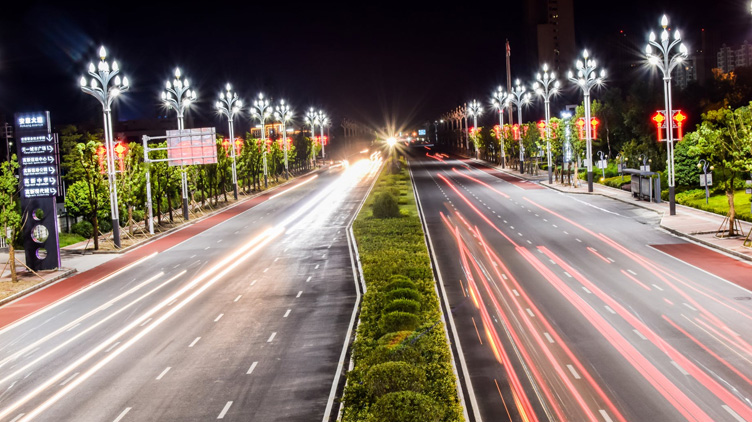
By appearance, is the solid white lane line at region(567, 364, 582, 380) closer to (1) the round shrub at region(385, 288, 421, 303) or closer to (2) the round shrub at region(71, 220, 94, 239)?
(1) the round shrub at region(385, 288, 421, 303)

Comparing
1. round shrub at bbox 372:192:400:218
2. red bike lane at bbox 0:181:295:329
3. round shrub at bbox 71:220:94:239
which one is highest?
round shrub at bbox 372:192:400:218

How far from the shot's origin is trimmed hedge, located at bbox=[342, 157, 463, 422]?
50.8 feet

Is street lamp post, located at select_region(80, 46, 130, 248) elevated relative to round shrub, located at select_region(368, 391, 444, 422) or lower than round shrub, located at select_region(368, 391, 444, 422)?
elevated

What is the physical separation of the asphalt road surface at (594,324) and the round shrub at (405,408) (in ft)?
8.06

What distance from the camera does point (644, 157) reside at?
86.2 meters

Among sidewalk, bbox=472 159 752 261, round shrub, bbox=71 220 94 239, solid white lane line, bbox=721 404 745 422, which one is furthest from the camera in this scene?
round shrub, bbox=71 220 94 239

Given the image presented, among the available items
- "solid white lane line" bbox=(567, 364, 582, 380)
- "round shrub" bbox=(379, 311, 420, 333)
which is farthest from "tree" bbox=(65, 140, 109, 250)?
"solid white lane line" bbox=(567, 364, 582, 380)

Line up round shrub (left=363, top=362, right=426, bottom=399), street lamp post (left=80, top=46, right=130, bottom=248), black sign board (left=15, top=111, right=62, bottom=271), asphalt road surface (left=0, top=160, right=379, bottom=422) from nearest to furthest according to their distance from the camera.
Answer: round shrub (left=363, top=362, right=426, bottom=399)
asphalt road surface (left=0, top=160, right=379, bottom=422)
black sign board (left=15, top=111, right=62, bottom=271)
street lamp post (left=80, top=46, right=130, bottom=248)

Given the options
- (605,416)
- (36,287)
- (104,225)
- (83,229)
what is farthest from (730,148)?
(83,229)

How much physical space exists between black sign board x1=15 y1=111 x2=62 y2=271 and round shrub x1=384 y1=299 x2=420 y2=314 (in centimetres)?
2289

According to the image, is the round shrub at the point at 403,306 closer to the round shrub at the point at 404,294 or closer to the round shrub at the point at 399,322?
the round shrub at the point at 399,322

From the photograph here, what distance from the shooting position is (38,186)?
3869 centimetres

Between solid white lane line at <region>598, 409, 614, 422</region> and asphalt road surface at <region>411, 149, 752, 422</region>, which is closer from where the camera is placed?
solid white lane line at <region>598, 409, 614, 422</region>

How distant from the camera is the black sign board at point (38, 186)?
38.7 meters
